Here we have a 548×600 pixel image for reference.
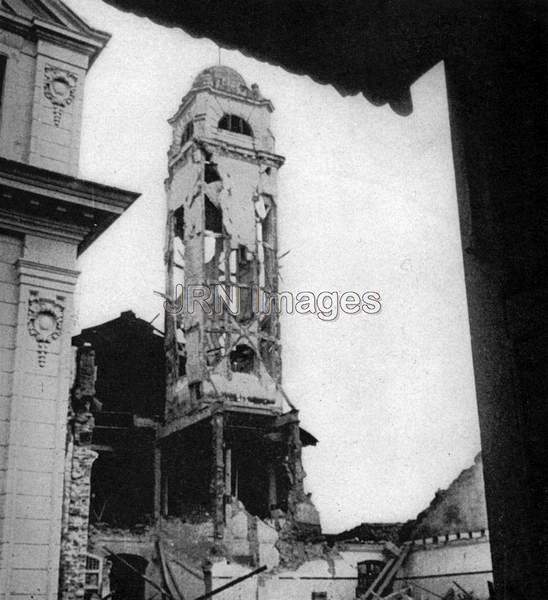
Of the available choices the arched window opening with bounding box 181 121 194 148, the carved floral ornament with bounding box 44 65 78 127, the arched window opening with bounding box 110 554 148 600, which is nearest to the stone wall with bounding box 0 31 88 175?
the carved floral ornament with bounding box 44 65 78 127

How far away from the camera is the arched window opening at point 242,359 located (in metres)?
24.1

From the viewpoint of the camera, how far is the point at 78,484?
1252 cm

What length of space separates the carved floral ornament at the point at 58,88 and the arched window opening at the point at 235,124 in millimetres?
14071

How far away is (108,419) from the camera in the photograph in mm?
24406

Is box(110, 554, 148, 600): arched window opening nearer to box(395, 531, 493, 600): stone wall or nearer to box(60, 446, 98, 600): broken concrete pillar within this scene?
box(395, 531, 493, 600): stone wall

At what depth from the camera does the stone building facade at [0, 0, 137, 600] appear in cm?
967

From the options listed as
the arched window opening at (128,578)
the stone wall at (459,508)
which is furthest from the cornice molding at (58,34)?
the arched window opening at (128,578)

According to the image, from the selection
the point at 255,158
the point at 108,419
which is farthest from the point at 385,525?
the point at 255,158

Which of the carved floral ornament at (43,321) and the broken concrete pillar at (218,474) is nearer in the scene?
the carved floral ornament at (43,321)

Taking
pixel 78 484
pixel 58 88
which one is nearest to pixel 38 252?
pixel 58 88

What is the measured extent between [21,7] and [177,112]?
15.2 meters

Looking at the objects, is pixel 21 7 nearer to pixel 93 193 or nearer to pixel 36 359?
pixel 93 193

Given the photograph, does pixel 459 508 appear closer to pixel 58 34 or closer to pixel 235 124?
pixel 235 124

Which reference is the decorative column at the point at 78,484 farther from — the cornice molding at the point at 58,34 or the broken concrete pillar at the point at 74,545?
the cornice molding at the point at 58,34
